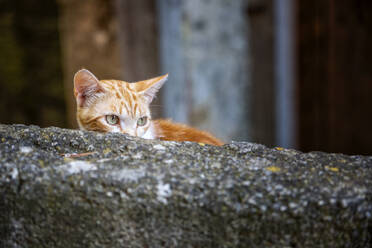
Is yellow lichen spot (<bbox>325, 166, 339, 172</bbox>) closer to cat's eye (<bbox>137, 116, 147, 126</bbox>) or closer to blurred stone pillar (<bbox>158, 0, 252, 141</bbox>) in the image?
cat's eye (<bbox>137, 116, 147, 126</bbox>)

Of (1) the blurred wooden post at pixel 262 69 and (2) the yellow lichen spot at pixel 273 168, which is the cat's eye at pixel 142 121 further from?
(1) the blurred wooden post at pixel 262 69

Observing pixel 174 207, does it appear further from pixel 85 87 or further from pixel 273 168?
pixel 85 87

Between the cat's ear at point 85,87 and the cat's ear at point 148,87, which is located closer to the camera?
the cat's ear at point 85,87

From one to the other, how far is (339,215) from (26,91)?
3748 millimetres

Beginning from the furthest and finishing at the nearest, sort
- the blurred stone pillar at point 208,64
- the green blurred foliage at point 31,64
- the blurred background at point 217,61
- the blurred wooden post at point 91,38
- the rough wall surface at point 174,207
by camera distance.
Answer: the green blurred foliage at point 31,64 < the blurred stone pillar at point 208,64 < the blurred background at point 217,61 < the blurred wooden post at point 91,38 < the rough wall surface at point 174,207

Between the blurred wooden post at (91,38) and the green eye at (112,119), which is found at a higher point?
the blurred wooden post at (91,38)

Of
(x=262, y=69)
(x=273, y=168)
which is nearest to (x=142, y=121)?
(x=273, y=168)

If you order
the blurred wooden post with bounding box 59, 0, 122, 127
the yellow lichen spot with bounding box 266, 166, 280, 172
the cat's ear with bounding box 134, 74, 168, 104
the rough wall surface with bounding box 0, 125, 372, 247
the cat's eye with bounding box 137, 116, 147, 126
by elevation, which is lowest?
the rough wall surface with bounding box 0, 125, 372, 247

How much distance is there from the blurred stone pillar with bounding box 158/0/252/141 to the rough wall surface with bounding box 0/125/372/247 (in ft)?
7.69

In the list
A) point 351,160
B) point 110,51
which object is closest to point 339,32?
point 110,51

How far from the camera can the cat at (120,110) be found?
1631 millimetres

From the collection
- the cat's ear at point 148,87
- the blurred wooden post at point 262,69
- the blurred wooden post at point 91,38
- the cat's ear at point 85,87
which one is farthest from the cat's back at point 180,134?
the blurred wooden post at point 262,69

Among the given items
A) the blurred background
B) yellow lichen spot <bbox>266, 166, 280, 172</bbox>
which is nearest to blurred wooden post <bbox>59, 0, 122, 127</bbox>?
the blurred background

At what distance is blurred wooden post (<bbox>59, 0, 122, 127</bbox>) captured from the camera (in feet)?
9.97
